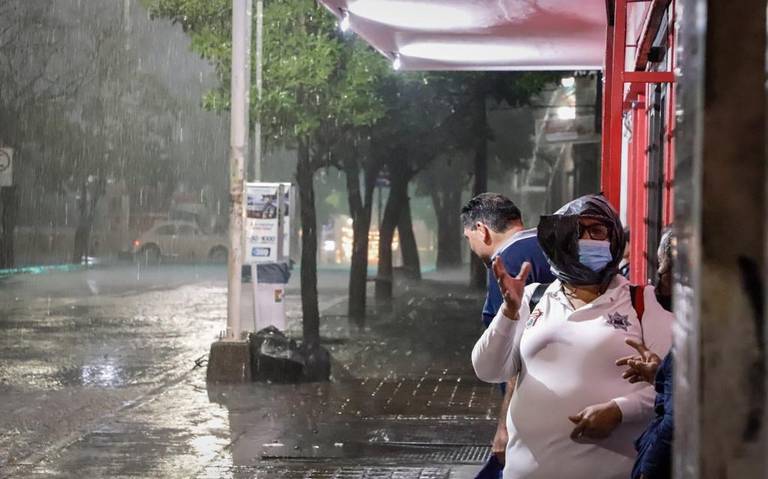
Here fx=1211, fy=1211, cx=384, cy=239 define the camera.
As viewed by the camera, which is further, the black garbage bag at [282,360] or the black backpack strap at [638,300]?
the black garbage bag at [282,360]

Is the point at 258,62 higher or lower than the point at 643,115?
higher

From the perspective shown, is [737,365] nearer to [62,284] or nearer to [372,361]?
[372,361]

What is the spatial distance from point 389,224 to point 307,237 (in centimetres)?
929

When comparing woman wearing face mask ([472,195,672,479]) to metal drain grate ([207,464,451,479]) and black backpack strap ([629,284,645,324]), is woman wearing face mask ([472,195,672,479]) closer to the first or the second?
black backpack strap ([629,284,645,324])

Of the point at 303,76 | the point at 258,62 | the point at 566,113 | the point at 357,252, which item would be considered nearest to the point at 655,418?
the point at 303,76

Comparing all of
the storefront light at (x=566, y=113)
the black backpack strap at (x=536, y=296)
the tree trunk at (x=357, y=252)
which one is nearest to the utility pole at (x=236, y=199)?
the tree trunk at (x=357, y=252)

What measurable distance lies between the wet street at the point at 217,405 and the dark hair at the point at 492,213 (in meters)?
2.94

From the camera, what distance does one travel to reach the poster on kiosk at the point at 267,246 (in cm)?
1242

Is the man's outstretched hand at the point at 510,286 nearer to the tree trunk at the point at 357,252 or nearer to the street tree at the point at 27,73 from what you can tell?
the tree trunk at the point at 357,252

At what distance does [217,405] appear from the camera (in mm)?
10680

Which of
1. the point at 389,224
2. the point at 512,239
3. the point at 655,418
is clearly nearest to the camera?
the point at 655,418

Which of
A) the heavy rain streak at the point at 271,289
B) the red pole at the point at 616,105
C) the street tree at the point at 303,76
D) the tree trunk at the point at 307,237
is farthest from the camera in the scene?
the tree trunk at the point at 307,237

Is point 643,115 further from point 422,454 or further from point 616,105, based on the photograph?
point 422,454

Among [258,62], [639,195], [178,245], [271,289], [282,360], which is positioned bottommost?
[282,360]
